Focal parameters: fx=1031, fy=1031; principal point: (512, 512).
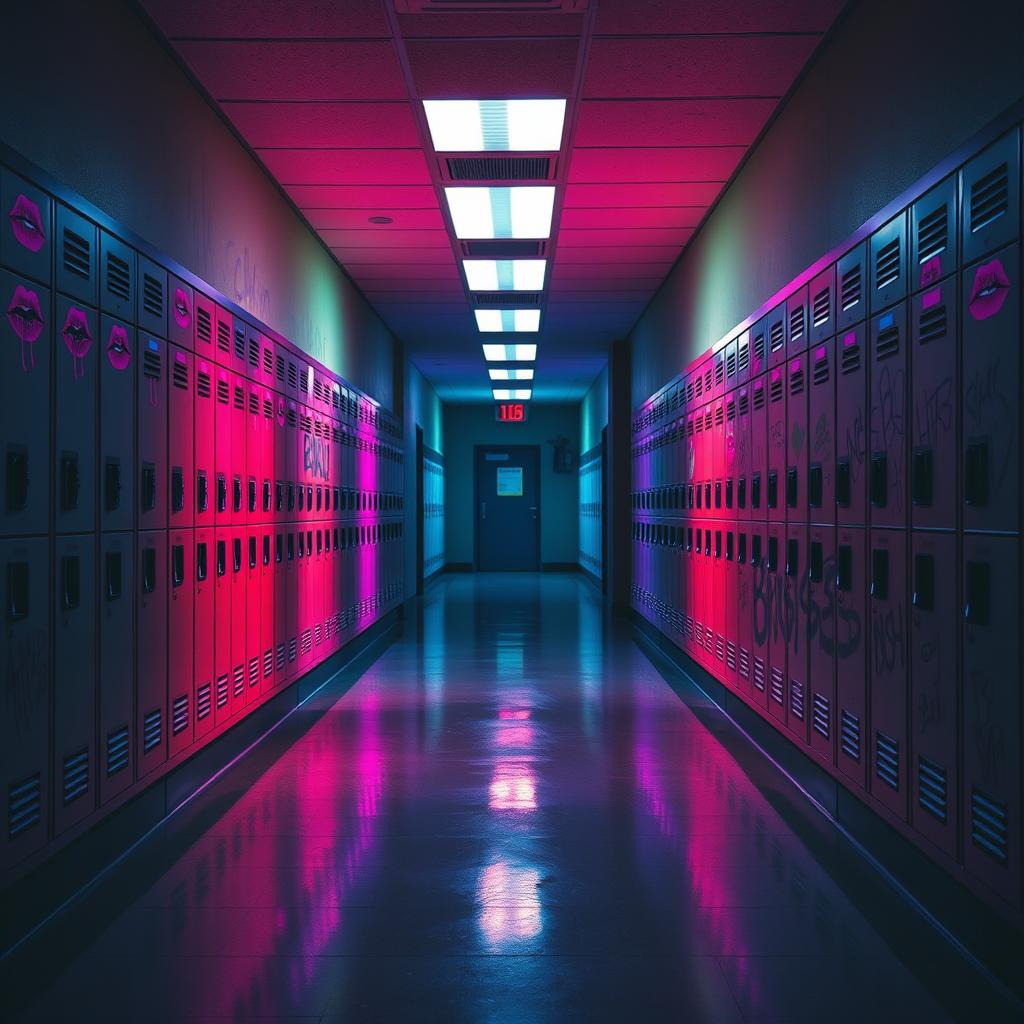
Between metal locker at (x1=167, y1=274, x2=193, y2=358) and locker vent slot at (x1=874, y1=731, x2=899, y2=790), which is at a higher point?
metal locker at (x1=167, y1=274, x2=193, y2=358)

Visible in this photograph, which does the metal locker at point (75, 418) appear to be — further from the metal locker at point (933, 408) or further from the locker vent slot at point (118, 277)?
the metal locker at point (933, 408)

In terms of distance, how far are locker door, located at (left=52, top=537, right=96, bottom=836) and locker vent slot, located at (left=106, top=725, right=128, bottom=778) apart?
11cm

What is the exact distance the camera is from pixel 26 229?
252cm

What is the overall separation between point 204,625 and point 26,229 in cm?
194

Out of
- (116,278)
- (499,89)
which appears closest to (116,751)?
(116,278)

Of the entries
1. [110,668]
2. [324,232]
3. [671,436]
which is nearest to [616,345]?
[671,436]

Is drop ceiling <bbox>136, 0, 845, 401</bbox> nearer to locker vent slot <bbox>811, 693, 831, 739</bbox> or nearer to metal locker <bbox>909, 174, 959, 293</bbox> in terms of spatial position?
metal locker <bbox>909, 174, 959, 293</bbox>

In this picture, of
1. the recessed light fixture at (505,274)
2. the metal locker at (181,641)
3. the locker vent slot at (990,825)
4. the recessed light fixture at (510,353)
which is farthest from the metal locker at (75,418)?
the recessed light fixture at (510,353)

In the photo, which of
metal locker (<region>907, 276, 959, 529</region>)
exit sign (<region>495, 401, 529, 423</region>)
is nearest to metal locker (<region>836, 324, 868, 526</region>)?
metal locker (<region>907, 276, 959, 529</region>)

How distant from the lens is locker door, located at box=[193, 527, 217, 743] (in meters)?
3.99

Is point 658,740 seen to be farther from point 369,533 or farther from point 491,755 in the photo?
point 369,533

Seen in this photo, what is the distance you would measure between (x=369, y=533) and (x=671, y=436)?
8.81ft

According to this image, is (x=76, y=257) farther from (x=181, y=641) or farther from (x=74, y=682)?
(x=181, y=641)

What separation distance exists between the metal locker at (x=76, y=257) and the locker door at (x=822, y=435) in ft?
7.82
